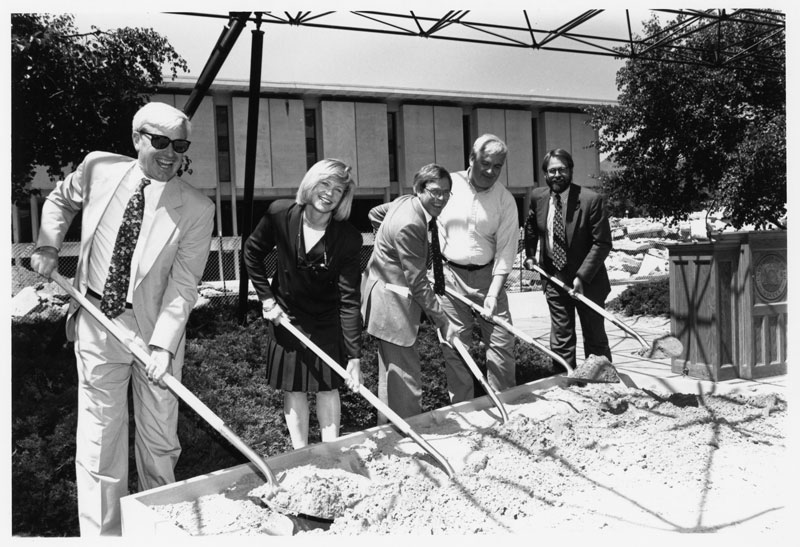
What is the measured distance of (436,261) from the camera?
4.12 metres

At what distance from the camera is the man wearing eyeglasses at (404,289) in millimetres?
3660

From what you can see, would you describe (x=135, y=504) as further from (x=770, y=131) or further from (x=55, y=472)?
(x=770, y=131)

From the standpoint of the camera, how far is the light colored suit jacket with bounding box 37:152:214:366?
288cm

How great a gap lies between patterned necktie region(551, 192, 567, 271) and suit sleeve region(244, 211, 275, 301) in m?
2.09

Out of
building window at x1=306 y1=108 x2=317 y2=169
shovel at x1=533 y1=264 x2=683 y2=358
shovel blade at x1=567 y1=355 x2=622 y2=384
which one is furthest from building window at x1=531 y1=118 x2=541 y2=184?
shovel blade at x1=567 y1=355 x2=622 y2=384

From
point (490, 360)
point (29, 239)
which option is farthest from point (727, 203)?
point (29, 239)

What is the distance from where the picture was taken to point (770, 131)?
7.67 metres

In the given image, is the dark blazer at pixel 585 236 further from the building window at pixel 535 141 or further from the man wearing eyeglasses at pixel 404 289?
the building window at pixel 535 141

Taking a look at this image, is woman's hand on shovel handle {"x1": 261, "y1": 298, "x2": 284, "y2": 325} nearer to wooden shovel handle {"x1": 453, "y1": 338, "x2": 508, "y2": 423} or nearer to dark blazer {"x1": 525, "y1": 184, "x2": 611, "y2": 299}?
wooden shovel handle {"x1": 453, "y1": 338, "x2": 508, "y2": 423}

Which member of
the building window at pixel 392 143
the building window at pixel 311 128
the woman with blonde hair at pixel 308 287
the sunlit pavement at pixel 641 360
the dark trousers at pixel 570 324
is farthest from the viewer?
the building window at pixel 392 143

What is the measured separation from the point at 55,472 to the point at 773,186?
7.67m

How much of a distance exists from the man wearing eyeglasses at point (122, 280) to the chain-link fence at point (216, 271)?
497cm

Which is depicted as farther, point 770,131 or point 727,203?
point 727,203

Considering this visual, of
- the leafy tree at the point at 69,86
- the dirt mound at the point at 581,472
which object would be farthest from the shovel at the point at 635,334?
the leafy tree at the point at 69,86
